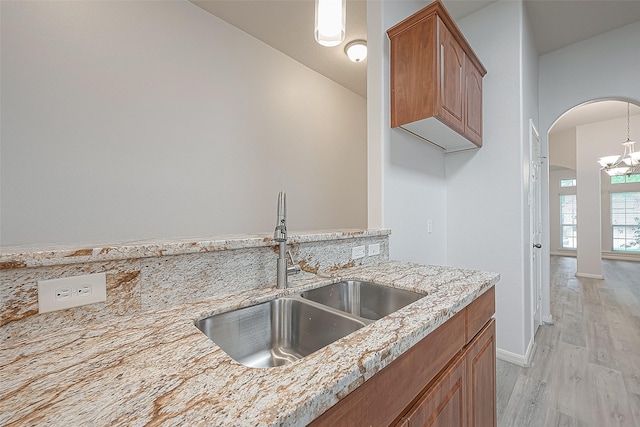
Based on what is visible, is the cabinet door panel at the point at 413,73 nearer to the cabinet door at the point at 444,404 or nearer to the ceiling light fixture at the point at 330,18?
the ceiling light fixture at the point at 330,18

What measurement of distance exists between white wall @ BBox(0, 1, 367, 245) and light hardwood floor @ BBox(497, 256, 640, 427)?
2314 mm

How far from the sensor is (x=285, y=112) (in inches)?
115

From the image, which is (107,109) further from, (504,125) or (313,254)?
(504,125)

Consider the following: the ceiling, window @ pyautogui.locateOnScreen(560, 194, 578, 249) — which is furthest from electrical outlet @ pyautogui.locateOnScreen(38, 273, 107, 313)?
window @ pyautogui.locateOnScreen(560, 194, 578, 249)

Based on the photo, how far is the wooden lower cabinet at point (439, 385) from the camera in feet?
1.87

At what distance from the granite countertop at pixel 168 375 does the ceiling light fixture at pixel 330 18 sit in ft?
4.40

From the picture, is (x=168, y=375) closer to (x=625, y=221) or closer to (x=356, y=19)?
(x=356, y=19)

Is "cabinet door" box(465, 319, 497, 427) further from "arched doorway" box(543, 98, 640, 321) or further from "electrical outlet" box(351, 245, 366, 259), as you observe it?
"arched doorway" box(543, 98, 640, 321)

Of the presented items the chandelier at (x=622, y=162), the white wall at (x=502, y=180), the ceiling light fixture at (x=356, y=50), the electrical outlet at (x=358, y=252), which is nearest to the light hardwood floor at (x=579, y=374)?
the white wall at (x=502, y=180)

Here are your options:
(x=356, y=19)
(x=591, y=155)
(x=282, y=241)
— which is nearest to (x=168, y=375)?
(x=282, y=241)

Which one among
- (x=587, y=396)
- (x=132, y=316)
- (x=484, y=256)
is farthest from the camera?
(x=484, y=256)

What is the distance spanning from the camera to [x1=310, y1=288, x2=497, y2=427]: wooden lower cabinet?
1.87 feet

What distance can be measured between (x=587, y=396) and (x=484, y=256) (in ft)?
3.41

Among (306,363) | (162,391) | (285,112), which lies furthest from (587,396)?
(285,112)
